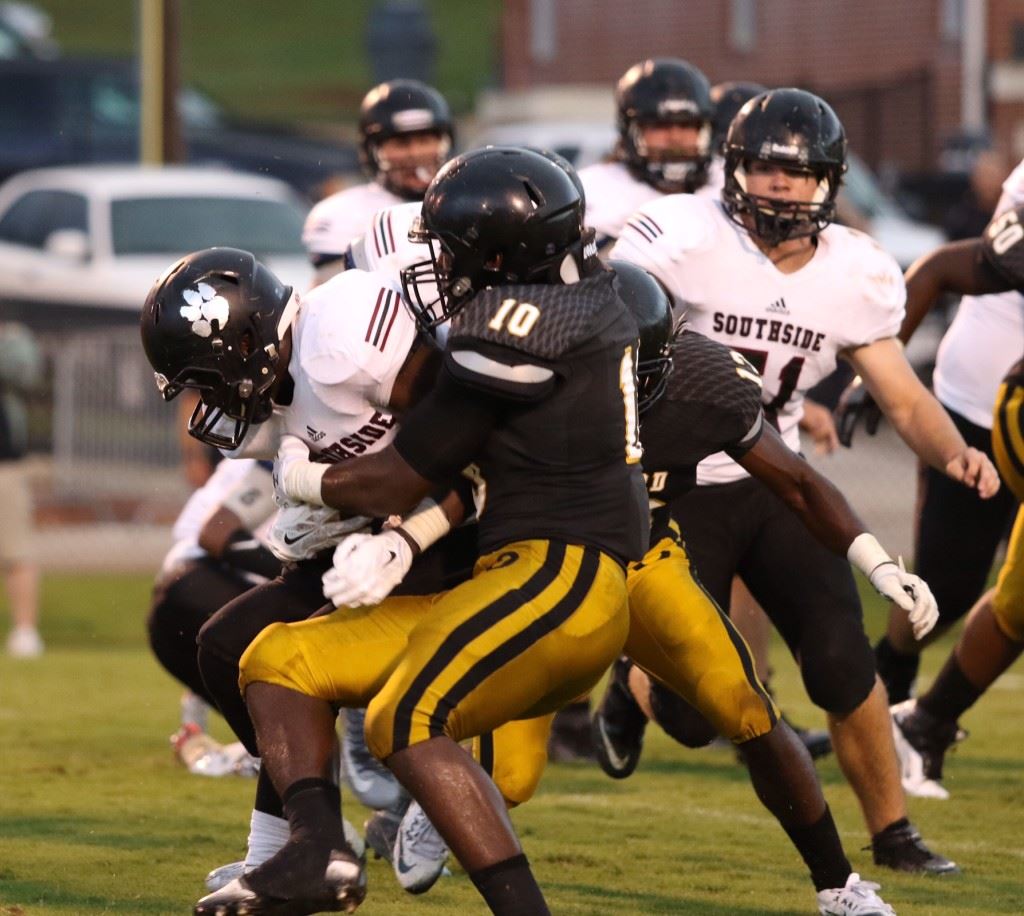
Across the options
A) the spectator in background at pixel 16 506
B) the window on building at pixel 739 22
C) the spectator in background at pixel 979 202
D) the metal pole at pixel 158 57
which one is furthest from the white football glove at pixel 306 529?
the window on building at pixel 739 22

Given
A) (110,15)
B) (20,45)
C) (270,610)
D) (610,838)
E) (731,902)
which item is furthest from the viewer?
(110,15)

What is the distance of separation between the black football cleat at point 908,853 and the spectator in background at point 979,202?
7674 mm

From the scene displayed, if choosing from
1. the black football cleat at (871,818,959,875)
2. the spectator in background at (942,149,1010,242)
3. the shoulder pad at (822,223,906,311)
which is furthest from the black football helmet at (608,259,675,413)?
the spectator in background at (942,149,1010,242)

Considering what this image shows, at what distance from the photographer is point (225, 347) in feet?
14.1

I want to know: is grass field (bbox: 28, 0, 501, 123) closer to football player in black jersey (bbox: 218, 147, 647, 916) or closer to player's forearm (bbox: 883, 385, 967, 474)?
player's forearm (bbox: 883, 385, 967, 474)

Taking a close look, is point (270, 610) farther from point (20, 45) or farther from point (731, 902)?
point (20, 45)

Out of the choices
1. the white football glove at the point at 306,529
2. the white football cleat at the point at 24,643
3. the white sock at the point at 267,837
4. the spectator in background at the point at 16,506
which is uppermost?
the white football glove at the point at 306,529

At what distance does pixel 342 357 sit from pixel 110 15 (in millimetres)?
42757

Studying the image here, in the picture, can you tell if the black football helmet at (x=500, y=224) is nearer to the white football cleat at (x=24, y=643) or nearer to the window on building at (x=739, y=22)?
the white football cleat at (x=24, y=643)

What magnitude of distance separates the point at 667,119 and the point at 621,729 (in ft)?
6.97

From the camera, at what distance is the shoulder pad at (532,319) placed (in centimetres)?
403

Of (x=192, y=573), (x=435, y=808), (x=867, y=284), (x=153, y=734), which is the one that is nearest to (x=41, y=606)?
(x=153, y=734)

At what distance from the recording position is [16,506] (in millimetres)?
10539

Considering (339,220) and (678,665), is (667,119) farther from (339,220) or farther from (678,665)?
(678,665)
